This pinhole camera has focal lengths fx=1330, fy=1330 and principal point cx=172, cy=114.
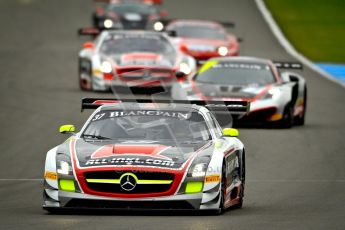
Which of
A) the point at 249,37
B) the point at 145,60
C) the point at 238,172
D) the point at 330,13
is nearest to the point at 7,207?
the point at 238,172

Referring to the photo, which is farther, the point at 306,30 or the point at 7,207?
the point at 306,30

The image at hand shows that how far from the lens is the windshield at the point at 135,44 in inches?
1088

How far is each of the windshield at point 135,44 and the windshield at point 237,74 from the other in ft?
12.8

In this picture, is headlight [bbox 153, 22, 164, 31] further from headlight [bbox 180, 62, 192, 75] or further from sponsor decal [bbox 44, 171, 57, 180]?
sponsor decal [bbox 44, 171, 57, 180]

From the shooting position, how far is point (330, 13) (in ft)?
153

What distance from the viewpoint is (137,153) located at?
12164 millimetres

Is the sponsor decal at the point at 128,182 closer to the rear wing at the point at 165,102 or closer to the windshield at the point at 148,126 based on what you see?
the windshield at the point at 148,126

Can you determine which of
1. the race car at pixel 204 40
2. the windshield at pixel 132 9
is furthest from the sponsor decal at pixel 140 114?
the windshield at pixel 132 9

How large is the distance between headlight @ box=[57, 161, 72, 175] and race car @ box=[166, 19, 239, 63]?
19717 millimetres

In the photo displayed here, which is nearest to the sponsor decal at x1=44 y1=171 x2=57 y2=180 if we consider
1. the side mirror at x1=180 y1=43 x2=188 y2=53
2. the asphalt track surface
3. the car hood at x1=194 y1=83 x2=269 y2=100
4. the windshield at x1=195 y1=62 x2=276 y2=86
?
the asphalt track surface

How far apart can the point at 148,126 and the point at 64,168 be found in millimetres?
1431

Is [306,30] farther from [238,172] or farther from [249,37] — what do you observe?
[238,172]

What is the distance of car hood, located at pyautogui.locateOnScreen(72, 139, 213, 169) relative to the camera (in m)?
11.9

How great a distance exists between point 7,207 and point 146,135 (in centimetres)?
153
